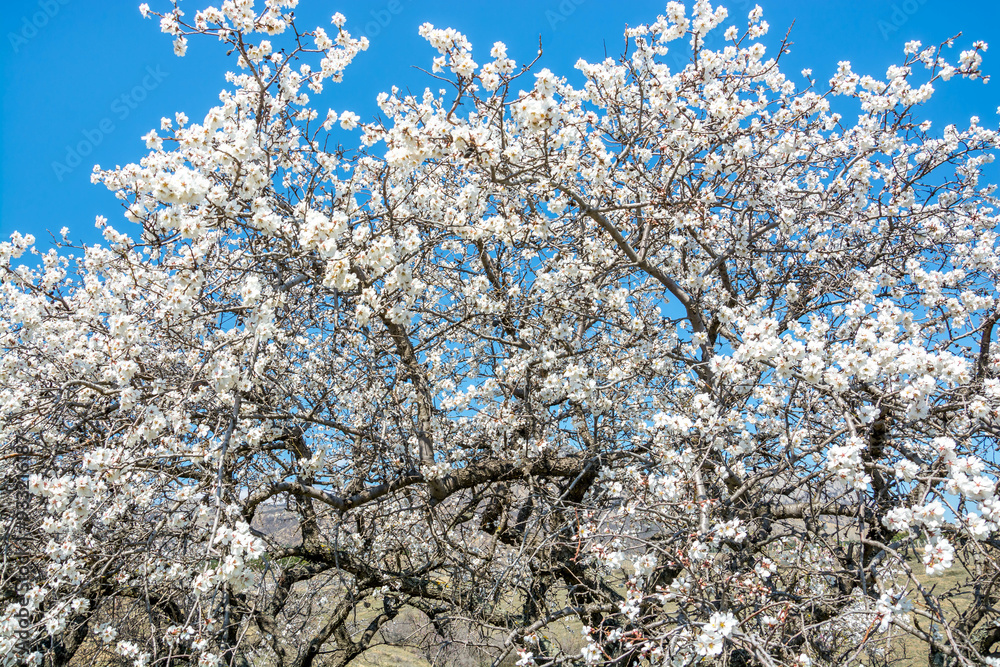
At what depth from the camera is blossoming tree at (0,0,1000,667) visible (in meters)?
3.00

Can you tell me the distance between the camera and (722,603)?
8.78 feet

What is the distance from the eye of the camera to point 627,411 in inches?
229

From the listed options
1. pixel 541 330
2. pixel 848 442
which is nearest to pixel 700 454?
pixel 848 442

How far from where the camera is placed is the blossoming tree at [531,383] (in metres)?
3.00

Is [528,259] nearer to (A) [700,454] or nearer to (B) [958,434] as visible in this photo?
(A) [700,454]

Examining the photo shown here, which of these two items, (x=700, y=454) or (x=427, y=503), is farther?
(x=427, y=503)

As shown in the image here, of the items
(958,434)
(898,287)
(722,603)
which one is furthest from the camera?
(898,287)

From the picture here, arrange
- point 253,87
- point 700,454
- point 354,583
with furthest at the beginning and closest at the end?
point 354,583, point 253,87, point 700,454

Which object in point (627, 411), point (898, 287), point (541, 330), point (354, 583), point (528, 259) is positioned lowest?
point (354, 583)

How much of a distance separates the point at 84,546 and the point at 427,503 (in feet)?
7.69

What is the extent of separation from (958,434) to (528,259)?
3729 millimetres

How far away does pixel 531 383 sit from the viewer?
5270 millimetres

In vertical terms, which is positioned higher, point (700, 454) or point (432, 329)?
point (432, 329)

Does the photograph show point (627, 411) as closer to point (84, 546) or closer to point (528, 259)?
point (528, 259)
